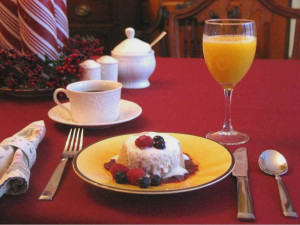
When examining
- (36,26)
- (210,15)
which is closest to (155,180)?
(36,26)

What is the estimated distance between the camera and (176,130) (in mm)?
984

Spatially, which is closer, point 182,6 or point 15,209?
point 15,209

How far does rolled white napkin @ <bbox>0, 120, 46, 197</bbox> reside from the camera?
680mm

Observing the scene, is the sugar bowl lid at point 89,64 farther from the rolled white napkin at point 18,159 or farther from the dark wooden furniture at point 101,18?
the dark wooden furniture at point 101,18

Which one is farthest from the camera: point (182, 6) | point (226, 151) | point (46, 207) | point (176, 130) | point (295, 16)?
point (182, 6)

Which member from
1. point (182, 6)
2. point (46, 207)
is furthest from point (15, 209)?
point (182, 6)

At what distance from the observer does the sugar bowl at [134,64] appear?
4.36 feet

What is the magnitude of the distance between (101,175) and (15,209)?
129mm

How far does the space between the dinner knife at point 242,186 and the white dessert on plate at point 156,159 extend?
0.27ft

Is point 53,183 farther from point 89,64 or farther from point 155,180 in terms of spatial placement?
point 89,64

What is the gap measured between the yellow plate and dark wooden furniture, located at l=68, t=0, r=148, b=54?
7.86 feet

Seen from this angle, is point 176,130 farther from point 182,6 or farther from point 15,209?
point 182,6

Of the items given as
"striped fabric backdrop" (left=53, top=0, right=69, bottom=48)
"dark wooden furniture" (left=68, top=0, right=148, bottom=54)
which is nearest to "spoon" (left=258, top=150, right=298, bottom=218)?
"striped fabric backdrop" (left=53, top=0, right=69, bottom=48)

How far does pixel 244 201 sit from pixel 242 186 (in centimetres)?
4
